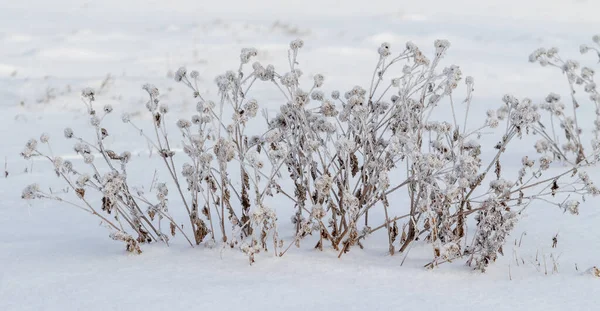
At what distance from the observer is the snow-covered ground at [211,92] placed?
2.25 m

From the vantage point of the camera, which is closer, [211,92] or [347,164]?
[347,164]

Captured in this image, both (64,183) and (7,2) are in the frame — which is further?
(7,2)

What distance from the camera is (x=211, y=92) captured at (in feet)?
25.9

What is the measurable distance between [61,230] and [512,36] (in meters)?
9.88

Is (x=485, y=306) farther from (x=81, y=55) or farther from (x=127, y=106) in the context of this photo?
(x=81, y=55)

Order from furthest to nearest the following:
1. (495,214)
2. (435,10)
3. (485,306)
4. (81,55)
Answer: (435,10)
(81,55)
(495,214)
(485,306)

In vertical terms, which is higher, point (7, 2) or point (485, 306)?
point (7, 2)

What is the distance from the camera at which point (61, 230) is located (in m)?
3.08

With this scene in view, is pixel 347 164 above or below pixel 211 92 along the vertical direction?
below

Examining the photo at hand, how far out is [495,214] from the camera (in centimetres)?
234

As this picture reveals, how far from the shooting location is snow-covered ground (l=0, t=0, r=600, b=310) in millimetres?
2248

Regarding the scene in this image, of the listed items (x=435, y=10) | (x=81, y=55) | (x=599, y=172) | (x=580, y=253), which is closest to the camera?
(x=580, y=253)

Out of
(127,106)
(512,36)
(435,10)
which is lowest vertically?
(127,106)

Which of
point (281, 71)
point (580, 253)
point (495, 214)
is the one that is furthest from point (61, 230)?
point (281, 71)
